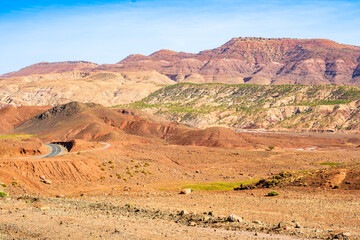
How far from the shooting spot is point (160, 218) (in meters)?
29.2

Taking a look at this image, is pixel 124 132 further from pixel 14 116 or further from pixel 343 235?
pixel 343 235

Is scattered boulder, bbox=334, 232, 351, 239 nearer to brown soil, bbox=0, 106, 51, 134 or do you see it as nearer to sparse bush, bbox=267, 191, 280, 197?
sparse bush, bbox=267, 191, 280, 197

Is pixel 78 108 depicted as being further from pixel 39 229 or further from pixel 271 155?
pixel 39 229

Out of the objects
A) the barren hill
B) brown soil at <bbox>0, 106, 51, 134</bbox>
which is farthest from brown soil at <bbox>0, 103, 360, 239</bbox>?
brown soil at <bbox>0, 106, 51, 134</bbox>

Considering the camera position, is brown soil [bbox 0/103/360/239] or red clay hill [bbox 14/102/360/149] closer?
brown soil [bbox 0/103/360/239]

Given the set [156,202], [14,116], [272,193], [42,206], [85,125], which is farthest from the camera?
[14,116]

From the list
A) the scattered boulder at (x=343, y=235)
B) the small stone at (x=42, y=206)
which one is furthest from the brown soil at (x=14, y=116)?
the scattered boulder at (x=343, y=235)

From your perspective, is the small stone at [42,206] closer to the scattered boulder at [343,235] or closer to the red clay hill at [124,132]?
the scattered boulder at [343,235]

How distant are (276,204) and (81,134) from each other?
322 feet

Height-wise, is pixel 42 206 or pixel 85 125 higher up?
pixel 42 206

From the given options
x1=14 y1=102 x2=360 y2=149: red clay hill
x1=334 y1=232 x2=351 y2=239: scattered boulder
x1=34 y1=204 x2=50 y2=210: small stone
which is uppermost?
x1=34 y1=204 x2=50 y2=210: small stone

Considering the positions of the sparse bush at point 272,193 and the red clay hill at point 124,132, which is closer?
the sparse bush at point 272,193

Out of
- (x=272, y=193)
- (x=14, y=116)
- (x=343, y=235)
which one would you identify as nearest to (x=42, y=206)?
(x=343, y=235)

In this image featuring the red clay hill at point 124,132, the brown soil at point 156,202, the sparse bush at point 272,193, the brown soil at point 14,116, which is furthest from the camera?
the brown soil at point 14,116
